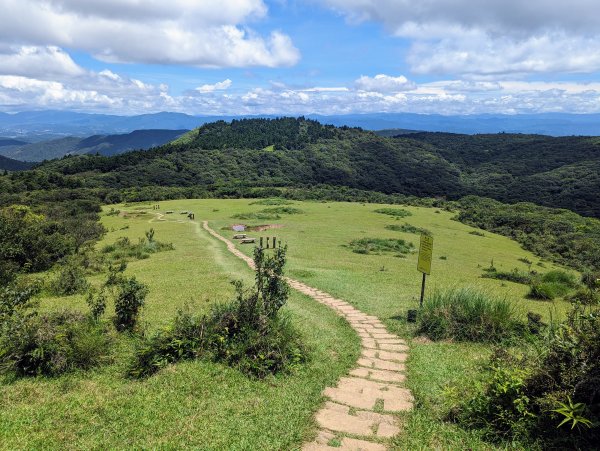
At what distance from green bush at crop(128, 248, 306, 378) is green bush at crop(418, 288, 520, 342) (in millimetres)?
3859

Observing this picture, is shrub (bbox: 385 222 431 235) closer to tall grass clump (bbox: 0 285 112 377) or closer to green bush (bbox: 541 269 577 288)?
green bush (bbox: 541 269 577 288)

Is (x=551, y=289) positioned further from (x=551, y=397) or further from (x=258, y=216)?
(x=258, y=216)

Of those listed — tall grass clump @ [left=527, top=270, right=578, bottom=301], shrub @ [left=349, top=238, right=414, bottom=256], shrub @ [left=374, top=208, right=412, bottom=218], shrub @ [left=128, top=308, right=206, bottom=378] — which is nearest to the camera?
shrub @ [left=128, top=308, right=206, bottom=378]

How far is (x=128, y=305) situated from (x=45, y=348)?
2457 mm

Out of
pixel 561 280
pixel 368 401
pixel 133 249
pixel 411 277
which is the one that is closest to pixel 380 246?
pixel 411 277

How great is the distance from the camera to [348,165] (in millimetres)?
152375

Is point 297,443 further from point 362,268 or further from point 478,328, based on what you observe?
point 362,268

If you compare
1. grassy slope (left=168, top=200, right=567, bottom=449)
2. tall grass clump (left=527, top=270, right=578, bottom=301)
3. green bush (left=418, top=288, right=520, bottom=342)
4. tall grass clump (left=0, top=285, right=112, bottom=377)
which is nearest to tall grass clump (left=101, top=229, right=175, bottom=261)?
grassy slope (left=168, top=200, right=567, bottom=449)

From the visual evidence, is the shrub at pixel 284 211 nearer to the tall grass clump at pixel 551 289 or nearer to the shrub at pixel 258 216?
the shrub at pixel 258 216

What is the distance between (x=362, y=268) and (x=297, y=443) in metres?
16.6

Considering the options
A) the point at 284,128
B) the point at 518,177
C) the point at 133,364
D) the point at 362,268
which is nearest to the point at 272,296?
the point at 133,364

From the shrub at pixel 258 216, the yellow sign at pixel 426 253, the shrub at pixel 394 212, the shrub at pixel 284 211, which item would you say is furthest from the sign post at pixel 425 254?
the shrub at pixel 394 212

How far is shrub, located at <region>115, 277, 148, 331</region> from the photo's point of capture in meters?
10.1

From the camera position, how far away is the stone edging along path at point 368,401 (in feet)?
19.0
